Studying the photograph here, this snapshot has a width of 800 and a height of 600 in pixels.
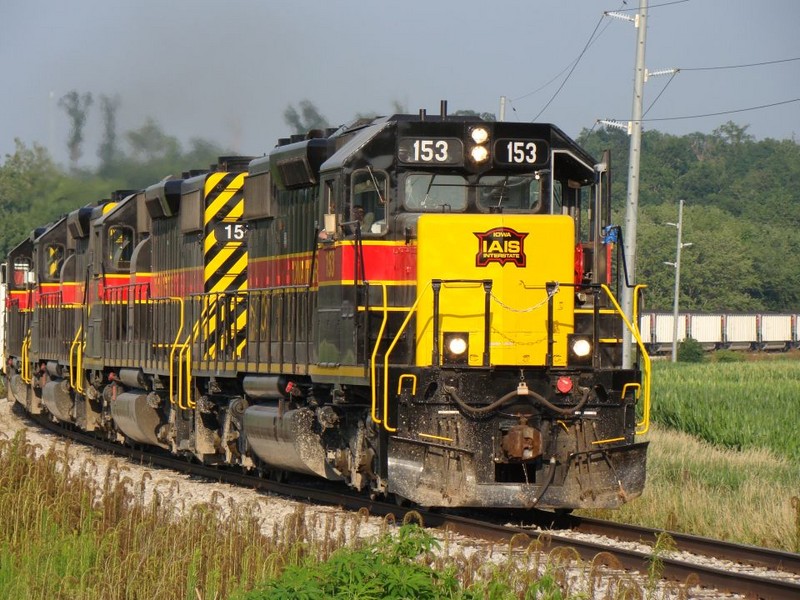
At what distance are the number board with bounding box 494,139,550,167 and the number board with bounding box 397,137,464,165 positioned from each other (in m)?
0.36

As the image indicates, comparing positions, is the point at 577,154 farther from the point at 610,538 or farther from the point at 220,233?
the point at 220,233

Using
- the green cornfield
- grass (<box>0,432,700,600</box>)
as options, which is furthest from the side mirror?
the green cornfield

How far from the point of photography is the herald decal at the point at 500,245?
39.1 feet

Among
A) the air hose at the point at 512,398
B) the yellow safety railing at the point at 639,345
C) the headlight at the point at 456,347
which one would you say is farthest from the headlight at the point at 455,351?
the yellow safety railing at the point at 639,345

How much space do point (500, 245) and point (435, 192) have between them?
0.84 metres

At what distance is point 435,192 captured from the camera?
1228 centimetres

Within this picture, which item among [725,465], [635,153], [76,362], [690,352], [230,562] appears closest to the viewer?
[230,562]

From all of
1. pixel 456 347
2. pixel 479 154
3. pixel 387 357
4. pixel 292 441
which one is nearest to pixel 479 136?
pixel 479 154

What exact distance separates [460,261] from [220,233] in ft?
19.6

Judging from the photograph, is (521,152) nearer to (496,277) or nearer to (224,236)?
(496,277)

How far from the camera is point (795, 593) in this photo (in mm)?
8531

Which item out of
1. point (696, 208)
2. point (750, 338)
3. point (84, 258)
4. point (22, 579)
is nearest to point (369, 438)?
point (22, 579)

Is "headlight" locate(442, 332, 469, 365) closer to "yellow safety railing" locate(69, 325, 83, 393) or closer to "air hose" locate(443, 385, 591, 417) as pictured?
"air hose" locate(443, 385, 591, 417)

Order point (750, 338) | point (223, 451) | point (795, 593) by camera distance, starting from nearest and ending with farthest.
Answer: point (795, 593), point (223, 451), point (750, 338)
